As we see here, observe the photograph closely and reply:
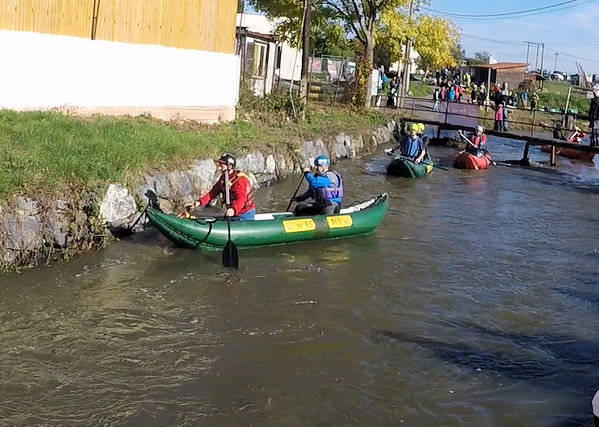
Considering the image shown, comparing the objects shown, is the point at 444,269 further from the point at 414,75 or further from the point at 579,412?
the point at 414,75

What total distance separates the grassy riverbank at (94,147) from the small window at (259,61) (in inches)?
350

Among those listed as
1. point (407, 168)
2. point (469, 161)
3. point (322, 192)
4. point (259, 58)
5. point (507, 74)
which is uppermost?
point (507, 74)

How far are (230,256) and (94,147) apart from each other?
293cm

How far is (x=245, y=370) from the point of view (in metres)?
6.92

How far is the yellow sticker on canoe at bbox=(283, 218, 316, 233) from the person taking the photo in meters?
11.0

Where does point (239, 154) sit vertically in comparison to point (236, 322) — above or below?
above

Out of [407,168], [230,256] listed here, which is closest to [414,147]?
[407,168]

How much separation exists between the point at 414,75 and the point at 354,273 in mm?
62026

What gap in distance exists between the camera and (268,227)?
10.9 m

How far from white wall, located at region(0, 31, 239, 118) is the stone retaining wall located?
2846mm

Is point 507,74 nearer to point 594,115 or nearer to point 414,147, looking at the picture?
point 594,115

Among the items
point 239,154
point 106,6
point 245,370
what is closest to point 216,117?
point 239,154

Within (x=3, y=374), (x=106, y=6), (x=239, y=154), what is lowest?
(x=3, y=374)

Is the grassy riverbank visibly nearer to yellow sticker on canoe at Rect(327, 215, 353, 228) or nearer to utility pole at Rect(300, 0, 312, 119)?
yellow sticker on canoe at Rect(327, 215, 353, 228)
